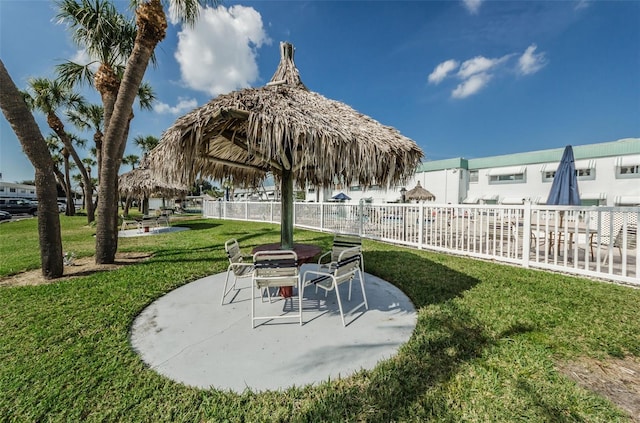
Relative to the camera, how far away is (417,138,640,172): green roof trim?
59.6ft

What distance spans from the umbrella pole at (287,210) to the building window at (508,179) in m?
27.6

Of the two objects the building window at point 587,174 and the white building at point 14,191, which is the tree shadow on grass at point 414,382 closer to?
the building window at point 587,174

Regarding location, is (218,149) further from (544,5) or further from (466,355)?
(544,5)

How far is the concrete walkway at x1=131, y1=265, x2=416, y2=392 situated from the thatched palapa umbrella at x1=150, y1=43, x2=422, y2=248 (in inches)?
54.3

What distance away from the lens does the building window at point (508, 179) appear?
23.8 metres

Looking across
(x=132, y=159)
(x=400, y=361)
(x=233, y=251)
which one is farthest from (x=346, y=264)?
(x=132, y=159)

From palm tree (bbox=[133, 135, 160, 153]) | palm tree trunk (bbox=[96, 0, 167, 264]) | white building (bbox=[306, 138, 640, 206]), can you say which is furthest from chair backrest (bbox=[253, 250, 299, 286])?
palm tree (bbox=[133, 135, 160, 153])

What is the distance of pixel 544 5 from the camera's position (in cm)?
901

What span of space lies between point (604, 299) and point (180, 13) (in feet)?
37.8

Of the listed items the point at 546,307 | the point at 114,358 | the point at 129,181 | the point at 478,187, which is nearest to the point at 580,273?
the point at 546,307

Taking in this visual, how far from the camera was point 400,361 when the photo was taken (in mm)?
2555

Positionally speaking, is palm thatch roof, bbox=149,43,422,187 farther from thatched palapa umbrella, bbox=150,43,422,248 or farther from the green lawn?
the green lawn

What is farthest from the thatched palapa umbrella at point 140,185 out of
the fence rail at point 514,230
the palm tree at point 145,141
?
the palm tree at point 145,141

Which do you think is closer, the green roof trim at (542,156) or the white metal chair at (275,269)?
the white metal chair at (275,269)
